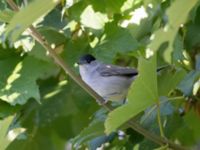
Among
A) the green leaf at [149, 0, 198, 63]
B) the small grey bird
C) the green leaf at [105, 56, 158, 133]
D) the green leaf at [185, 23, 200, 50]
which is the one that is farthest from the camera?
the small grey bird

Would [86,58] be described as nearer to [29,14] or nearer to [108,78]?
[108,78]

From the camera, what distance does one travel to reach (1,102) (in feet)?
7.91

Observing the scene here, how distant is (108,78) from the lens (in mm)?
3416

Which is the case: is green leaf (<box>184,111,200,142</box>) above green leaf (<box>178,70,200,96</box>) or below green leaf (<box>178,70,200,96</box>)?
below

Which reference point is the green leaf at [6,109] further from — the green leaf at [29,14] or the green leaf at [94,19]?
the green leaf at [29,14]

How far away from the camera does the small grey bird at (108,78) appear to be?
3071mm

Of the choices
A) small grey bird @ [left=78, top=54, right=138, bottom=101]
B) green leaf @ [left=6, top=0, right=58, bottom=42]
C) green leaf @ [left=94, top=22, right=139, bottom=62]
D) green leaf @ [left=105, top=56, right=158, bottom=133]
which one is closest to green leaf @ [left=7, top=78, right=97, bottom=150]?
green leaf @ [left=94, top=22, right=139, bottom=62]

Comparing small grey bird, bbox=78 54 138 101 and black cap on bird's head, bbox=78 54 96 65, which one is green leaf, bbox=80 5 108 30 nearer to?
black cap on bird's head, bbox=78 54 96 65

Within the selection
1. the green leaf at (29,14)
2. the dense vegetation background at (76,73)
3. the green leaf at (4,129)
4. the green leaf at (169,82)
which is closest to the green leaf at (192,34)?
the dense vegetation background at (76,73)

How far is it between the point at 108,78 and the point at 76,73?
109 cm

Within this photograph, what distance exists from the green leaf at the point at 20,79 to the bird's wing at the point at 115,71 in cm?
70

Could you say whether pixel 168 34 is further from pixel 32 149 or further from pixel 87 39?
pixel 32 149

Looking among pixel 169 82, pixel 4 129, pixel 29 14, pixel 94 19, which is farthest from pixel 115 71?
pixel 29 14

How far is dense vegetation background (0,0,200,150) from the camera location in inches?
73.6
